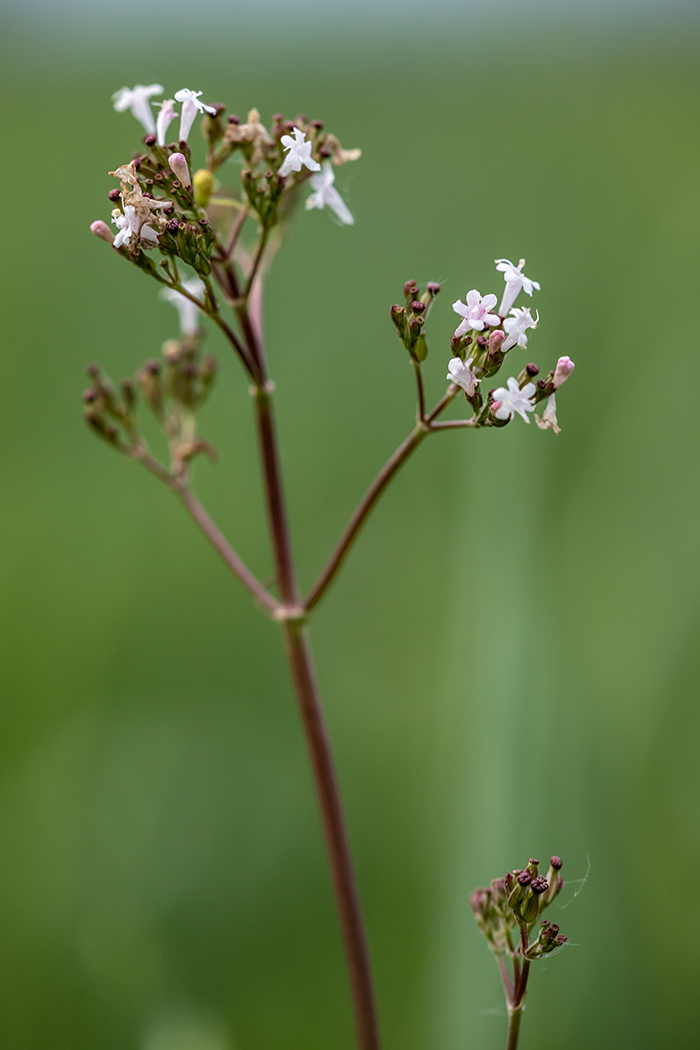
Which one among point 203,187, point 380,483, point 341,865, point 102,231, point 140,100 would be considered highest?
point 140,100

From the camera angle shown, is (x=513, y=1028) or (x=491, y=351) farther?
(x=491, y=351)

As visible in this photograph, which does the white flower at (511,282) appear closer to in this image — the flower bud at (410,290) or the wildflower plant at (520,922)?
the flower bud at (410,290)

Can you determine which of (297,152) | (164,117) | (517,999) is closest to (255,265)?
(297,152)

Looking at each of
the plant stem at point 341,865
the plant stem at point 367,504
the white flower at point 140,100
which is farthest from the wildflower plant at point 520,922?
the white flower at point 140,100

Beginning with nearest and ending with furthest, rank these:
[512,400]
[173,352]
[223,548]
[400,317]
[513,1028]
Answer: [513,1028]
[512,400]
[400,317]
[223,548]
[173,352]

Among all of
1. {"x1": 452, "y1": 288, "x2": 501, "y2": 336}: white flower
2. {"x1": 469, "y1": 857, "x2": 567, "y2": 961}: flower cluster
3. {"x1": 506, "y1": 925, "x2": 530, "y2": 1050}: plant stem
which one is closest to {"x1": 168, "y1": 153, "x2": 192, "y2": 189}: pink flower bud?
{"x1": 452, "y1": 288, "x2": 501, "y2": 336}: white flower

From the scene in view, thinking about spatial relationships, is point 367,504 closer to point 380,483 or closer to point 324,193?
point 380,483

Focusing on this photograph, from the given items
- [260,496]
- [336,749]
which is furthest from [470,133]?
[336,749]
